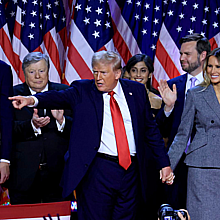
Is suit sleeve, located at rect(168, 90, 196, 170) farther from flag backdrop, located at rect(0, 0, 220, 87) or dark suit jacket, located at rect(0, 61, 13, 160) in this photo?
flag backdrop, located at rect(0, 0, 220, 87)

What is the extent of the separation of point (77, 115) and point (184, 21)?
3072 mm

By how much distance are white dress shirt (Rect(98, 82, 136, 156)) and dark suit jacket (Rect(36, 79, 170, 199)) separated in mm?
43

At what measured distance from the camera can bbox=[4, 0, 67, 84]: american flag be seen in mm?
4973

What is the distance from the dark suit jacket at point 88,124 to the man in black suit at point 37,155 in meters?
0.48

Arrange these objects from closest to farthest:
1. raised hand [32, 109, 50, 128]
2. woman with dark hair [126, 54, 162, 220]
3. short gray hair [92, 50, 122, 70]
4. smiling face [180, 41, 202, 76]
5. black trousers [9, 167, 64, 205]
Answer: short gray hair [92, 50, 122, 70], raised hand [32, 109, 50, 128], black trousers [9, 167, 64, 205], smiling face [180, 41, 202, 76], woman with dark hair [126, 54, 162, 220]

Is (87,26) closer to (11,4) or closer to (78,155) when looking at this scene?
(11,4)

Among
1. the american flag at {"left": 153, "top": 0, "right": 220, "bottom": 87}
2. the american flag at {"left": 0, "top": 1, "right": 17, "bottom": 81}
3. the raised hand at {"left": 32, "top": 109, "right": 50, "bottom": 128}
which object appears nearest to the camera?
the raised hand at {"left": 32, "top": 109, "right": 50, "bottom": 128}

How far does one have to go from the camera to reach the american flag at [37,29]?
497cm

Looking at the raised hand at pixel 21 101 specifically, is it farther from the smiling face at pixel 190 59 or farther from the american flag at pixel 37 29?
the american flag at pixel 37 29

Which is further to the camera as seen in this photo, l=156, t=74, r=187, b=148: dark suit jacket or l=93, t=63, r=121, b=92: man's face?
l=156, t=74, r=187, b=148: dark suit jacket

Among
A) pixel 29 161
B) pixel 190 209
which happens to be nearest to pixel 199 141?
pixel 190 209

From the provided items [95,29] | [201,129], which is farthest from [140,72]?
[201,129]

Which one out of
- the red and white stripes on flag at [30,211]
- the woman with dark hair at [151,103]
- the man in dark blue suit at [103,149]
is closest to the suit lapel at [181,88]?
the woman with dark hair at [151,103]

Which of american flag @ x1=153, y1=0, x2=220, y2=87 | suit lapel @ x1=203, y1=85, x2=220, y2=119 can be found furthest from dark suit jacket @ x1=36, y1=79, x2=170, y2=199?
american flag @ x1=153, y1=0, x2=220, y2=87
